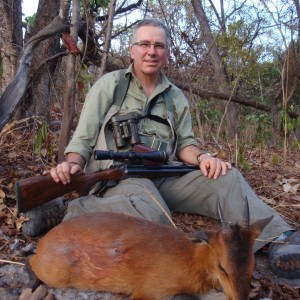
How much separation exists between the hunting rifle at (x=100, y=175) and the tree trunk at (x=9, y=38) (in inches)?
143

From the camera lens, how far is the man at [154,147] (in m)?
4.09

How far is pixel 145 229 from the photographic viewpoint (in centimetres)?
322

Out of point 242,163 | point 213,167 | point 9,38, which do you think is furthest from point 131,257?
point 9,38

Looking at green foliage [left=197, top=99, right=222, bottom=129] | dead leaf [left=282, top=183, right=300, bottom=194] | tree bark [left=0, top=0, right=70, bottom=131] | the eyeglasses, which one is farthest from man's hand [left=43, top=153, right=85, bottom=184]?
green foliage [left=197, top=99, right=222, bottom=129]

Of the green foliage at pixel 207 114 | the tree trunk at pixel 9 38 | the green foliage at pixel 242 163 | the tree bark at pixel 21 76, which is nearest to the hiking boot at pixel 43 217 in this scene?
the tree bark at pixel 21 76

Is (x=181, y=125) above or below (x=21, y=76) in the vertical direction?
below

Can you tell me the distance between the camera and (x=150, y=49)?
4793 mm

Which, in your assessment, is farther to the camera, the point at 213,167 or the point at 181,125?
the point at 181,125

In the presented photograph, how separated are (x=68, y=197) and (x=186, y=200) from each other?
4.67ft

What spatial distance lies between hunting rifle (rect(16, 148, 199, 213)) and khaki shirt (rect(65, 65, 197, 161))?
0.43 meters

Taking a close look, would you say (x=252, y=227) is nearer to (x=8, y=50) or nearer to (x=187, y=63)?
(x=8, y=50)

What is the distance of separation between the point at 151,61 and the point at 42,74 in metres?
2.76

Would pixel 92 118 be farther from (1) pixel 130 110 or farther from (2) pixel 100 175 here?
(2) pixel 100 175

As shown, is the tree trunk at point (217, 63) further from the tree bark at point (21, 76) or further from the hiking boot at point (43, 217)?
the hiking boot at point (43, 217)
